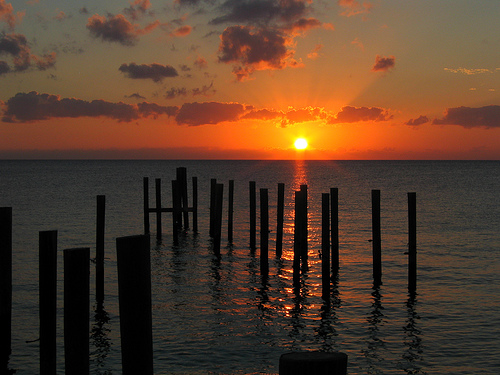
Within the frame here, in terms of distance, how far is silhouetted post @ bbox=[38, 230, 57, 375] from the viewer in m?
7.55

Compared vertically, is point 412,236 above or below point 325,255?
above

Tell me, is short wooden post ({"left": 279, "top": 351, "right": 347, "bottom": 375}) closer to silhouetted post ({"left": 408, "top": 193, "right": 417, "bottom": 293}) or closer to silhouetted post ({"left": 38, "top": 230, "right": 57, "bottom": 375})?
silhouetted post ({"left": 38, "top": 230, "right": 57, "bottom": 375})

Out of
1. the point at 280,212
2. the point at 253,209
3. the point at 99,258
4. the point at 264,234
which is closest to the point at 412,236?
the point at 264,234

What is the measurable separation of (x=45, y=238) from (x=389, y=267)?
13918mm

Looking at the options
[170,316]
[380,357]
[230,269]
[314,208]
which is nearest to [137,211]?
[314,208]

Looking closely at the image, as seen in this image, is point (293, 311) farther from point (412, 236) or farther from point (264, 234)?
point (412, 236)

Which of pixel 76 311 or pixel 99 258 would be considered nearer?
pixel 76 311

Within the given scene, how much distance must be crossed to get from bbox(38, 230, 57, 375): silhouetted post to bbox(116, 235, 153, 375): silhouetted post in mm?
3179

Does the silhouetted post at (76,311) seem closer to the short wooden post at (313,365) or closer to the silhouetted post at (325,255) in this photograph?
the short wooden post at (313,365)

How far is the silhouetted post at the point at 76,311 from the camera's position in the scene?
619 cm

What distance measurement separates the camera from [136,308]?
4754mm

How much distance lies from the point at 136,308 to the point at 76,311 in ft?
6.09

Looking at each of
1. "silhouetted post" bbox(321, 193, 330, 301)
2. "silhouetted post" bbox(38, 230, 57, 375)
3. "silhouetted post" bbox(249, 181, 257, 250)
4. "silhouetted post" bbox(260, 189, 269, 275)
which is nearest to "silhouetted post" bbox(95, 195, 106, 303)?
"silhouetted post" bbox(260, 189, 269, 275)

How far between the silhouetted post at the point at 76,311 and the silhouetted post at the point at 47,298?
56.1 inches
